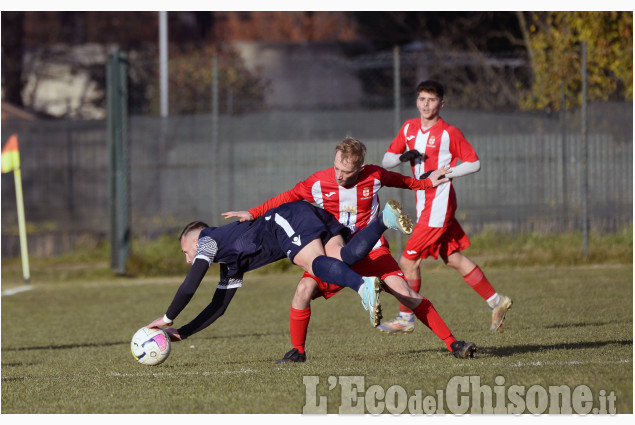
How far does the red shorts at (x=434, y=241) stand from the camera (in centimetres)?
857

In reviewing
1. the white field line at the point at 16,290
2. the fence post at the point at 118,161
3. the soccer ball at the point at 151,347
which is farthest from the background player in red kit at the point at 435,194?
the fence post at the point at 118,161

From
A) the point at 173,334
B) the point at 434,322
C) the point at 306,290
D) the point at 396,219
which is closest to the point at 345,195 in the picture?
the point at 306,290

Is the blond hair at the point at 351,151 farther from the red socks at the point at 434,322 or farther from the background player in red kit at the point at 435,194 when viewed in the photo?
the background player in red kit at the point at 435,194

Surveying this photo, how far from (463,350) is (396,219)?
3.55 feet

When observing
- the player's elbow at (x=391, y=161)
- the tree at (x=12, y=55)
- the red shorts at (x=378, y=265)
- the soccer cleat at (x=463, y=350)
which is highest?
the tree at (x=12, y=55)

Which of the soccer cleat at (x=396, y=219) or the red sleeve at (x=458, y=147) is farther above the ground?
the red sleeve at (x=458, y=147)

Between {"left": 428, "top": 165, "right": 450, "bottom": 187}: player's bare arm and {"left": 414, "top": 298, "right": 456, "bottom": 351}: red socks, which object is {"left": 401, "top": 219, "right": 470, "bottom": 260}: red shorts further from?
{"left": 414, "top": 298, "right": 456, "bottom": 351}: red socks

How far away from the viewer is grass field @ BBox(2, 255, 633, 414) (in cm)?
574

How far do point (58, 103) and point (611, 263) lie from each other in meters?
32.7

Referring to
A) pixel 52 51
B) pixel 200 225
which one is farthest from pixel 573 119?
pixel 52 51

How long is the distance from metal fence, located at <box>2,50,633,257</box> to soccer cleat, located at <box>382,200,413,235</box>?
8.38 metres

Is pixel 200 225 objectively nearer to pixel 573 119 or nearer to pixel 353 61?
pixel 353 61

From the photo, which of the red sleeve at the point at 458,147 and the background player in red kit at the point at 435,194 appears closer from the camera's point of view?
the background player in red kit at the point at 435,194

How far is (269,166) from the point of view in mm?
15531
